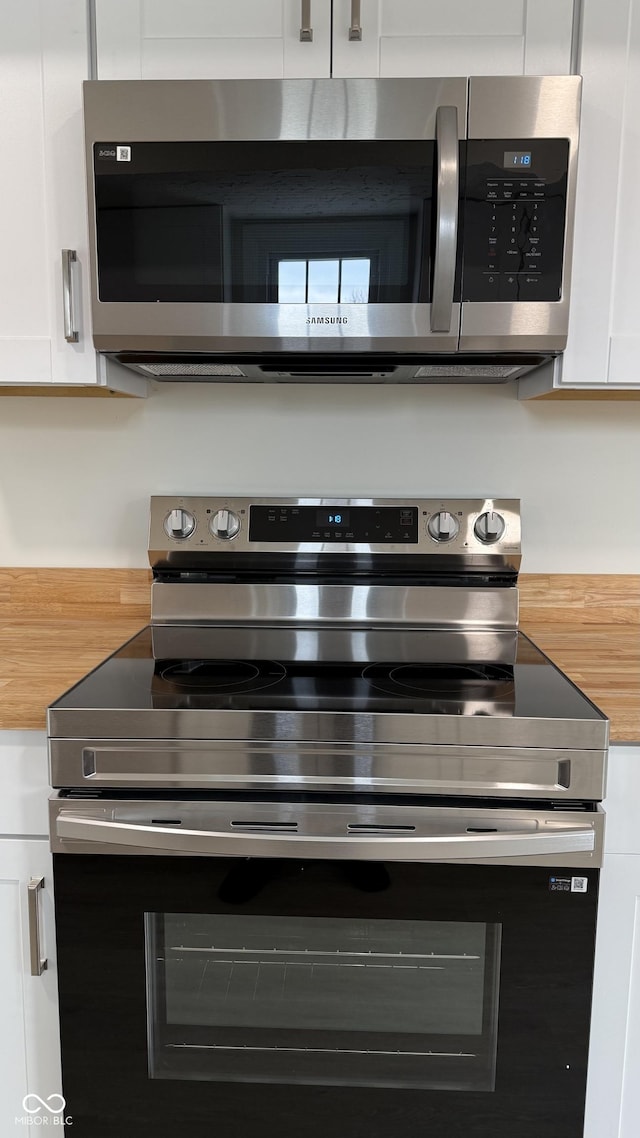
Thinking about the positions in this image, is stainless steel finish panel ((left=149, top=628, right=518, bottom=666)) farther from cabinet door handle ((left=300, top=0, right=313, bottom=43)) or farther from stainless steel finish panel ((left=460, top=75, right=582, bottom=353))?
cabinet door handle ((left=300, top=0, right=313, bottom=43))

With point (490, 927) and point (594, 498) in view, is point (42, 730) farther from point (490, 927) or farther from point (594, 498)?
point (594, 498)

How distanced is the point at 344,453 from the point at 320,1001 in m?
1.05

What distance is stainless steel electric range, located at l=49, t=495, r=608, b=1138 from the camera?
1127 millimetres

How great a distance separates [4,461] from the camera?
1784 millimetres

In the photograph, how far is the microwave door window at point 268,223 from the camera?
131 cm

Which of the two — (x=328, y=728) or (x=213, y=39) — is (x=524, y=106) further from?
(x=328, y=728)

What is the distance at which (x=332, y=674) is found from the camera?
137cm

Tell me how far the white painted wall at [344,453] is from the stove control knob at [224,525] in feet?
0.43

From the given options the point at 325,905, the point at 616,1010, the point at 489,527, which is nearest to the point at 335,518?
the point at 489,527

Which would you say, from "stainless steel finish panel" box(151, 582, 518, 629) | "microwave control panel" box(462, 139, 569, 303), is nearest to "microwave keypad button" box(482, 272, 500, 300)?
"microwave control panel" box(462, 139, 569, 303)

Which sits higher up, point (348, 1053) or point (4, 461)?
point (4, 461)

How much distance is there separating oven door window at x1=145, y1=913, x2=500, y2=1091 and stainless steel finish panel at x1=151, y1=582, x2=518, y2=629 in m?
0.61

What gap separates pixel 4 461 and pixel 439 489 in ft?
3.18

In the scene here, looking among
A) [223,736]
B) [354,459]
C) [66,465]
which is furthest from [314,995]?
[66,465]
